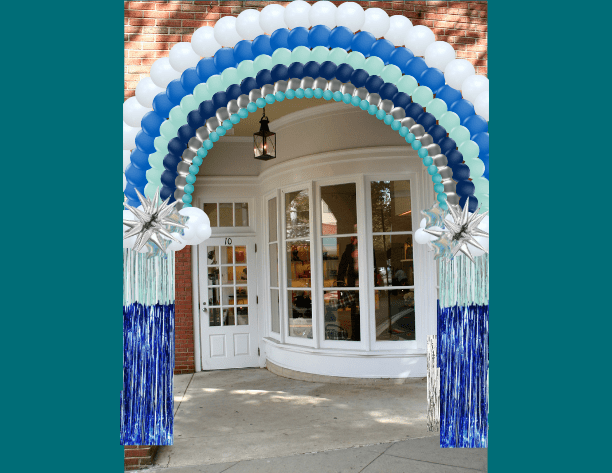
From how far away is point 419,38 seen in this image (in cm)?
281

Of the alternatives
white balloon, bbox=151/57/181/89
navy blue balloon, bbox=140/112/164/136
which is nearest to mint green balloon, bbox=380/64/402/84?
white balloon, bbox=151/57/181/89

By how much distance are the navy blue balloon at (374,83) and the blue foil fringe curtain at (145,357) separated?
1598 millimetres

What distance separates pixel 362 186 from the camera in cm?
527

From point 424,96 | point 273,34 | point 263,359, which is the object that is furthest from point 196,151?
point 263,359

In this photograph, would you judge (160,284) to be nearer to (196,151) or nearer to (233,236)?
(196,151)

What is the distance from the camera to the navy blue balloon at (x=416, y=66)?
110 inches

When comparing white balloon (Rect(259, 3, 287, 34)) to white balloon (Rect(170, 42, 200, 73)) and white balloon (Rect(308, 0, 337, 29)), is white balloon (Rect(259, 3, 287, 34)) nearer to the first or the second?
white balloon (Rect(308, 0, 337, 29))

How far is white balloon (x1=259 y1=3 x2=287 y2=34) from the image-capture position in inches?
107

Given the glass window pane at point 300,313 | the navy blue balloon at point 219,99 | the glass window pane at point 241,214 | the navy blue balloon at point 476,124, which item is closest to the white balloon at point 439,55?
the navy blue balloon at point 476,124

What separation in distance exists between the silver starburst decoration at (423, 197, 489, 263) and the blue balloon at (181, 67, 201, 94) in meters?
1.66

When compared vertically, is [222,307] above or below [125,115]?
below

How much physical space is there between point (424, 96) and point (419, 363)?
10.7 ft

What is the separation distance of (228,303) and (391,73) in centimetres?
438

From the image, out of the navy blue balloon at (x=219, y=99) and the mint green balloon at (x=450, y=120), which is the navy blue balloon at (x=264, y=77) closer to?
the navy blue balloon at (x=219, y=99)
